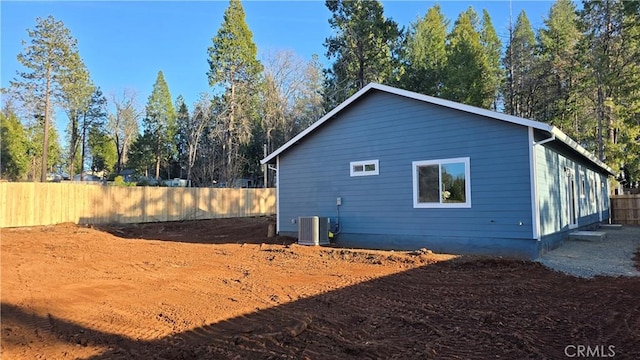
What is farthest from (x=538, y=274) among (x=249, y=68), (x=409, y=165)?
(x=249, y=68)

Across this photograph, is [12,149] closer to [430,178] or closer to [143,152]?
[143,152]

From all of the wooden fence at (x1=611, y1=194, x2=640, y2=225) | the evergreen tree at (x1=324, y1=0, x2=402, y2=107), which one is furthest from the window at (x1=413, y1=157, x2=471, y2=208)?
the wooden fence at (x1=611, y1=194, x2=640, y2=225)

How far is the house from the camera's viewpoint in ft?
28.1

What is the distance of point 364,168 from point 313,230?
221 cm

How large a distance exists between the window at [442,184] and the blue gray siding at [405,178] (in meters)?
0.15

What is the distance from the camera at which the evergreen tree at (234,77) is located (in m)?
31.8

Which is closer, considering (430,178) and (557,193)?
(430,178)

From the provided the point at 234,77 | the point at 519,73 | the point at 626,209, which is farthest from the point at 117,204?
the point at 626,209

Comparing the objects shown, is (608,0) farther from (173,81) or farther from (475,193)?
(173,81)

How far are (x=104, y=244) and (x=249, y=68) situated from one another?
23434 mm

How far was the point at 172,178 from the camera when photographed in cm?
4759

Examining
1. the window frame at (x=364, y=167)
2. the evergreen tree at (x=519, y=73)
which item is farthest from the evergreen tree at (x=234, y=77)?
the window frame at (x=364, y=167)

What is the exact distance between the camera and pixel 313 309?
16.8 ft

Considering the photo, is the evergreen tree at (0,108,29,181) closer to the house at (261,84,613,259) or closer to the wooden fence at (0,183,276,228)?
the wooden fence at (0,183,276,228)
